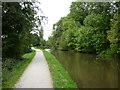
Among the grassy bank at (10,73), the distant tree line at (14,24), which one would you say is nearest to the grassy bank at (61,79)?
the grassy bank at (10,73)

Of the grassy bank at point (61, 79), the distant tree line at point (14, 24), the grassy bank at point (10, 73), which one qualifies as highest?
the distant tree line at point (14, 24)

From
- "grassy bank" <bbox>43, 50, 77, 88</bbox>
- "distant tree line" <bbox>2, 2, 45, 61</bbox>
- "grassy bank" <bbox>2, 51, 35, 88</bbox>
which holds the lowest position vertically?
"grassy bank" <bbox>43, 50, 77, 88</bbox>

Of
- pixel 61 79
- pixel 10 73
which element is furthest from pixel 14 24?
pixel 61 79

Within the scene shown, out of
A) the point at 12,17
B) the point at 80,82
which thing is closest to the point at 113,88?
the point at 80,82

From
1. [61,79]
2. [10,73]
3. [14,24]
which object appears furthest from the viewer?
[14,24]

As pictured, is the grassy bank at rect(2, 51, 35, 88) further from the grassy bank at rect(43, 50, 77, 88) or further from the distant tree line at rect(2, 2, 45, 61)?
the grassy bank at rect(43, 50, 77, 88)

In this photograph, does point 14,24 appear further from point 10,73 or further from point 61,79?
point 61,79

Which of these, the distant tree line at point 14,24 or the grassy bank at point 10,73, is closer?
the grassy bank at point 10,73

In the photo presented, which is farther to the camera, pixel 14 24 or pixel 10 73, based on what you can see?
pixel 14 24

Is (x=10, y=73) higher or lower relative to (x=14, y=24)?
lower

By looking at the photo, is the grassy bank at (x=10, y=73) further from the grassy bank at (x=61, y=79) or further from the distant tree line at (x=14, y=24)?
the grassy bank at (x=61, y=79)

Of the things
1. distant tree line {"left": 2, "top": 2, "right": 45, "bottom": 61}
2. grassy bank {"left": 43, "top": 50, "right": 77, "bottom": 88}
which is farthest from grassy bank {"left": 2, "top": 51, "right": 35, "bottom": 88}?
grassy bank {"left": 43, "top": 50, "right": 77, "bottom": 88}

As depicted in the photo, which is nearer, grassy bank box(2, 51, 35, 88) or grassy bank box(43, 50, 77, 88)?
grassy bank box(43, 50, 77, 88)

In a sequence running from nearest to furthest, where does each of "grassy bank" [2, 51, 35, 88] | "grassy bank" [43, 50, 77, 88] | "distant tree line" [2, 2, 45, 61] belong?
"grassy bank" [43, 50, 77, 88], "grassy bank" [2, 51, 35, 88], "distant tree line" [2, 2, 45, 61]
